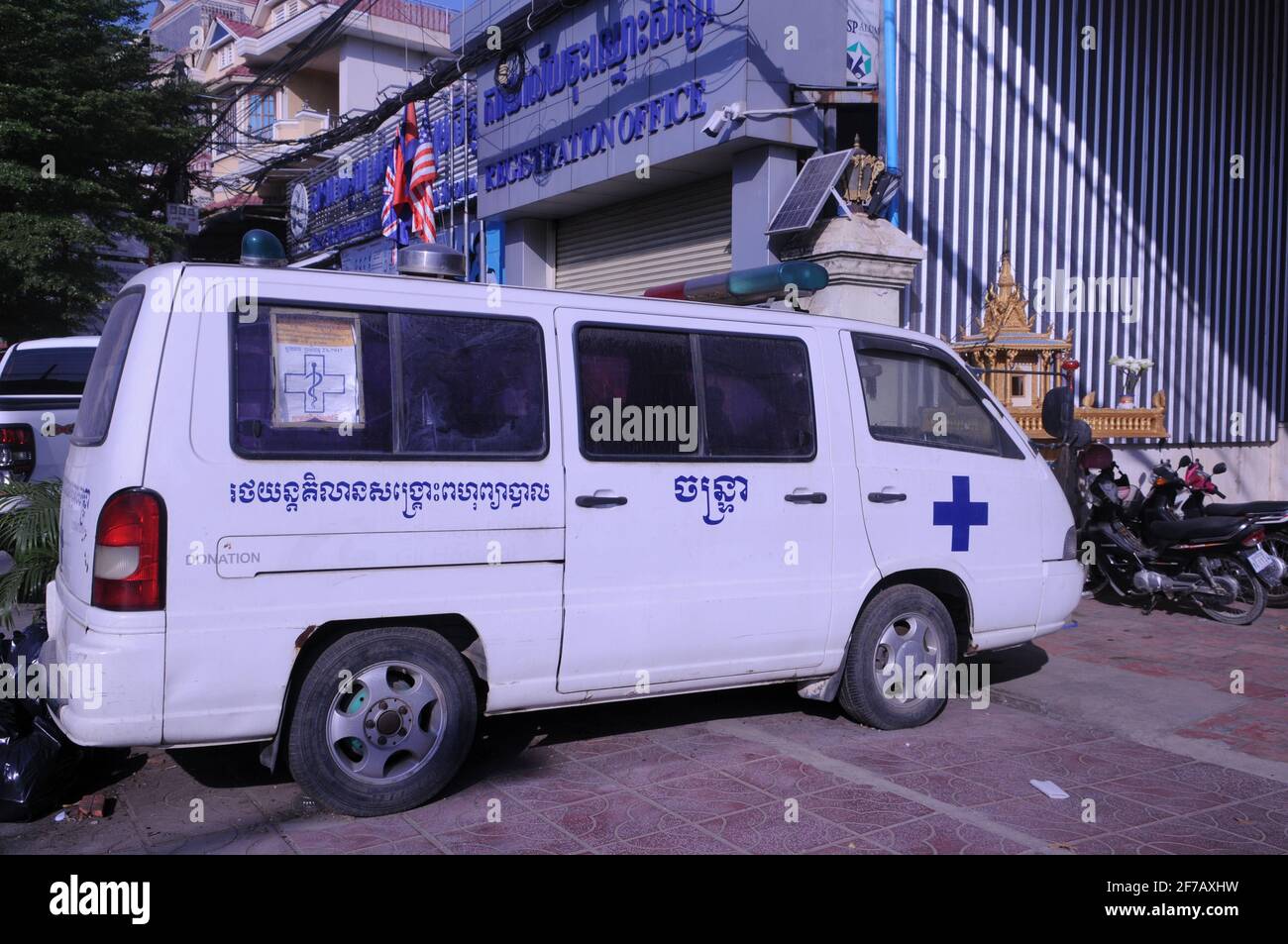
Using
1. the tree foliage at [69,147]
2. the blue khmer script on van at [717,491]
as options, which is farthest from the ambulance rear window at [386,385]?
the tree foliage at [69,147]

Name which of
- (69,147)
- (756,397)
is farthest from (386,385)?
(69,147)

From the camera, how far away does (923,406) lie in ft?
19.5

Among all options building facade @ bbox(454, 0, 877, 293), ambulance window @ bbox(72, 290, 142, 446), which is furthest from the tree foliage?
ambulance window @ bbox(72, 290, 142, 446)

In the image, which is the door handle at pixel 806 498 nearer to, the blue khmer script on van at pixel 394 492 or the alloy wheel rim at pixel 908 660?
the alloy wheel rim at pixel 908 660

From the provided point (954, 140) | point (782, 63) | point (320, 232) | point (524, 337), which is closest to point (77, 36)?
point (320, 232)

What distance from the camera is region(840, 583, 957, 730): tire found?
567 cm

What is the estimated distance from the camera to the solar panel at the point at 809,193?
10062mm

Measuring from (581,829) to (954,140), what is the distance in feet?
29.7

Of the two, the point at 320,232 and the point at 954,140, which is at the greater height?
the point at 320,232

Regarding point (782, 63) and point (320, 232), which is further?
point (320, 232)

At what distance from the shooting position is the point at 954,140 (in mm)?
11344

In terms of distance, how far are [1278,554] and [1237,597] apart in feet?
2.62

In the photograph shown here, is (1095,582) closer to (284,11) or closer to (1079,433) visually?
(1079,433)

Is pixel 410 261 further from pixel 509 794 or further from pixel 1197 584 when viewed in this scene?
pixel 1197 584
